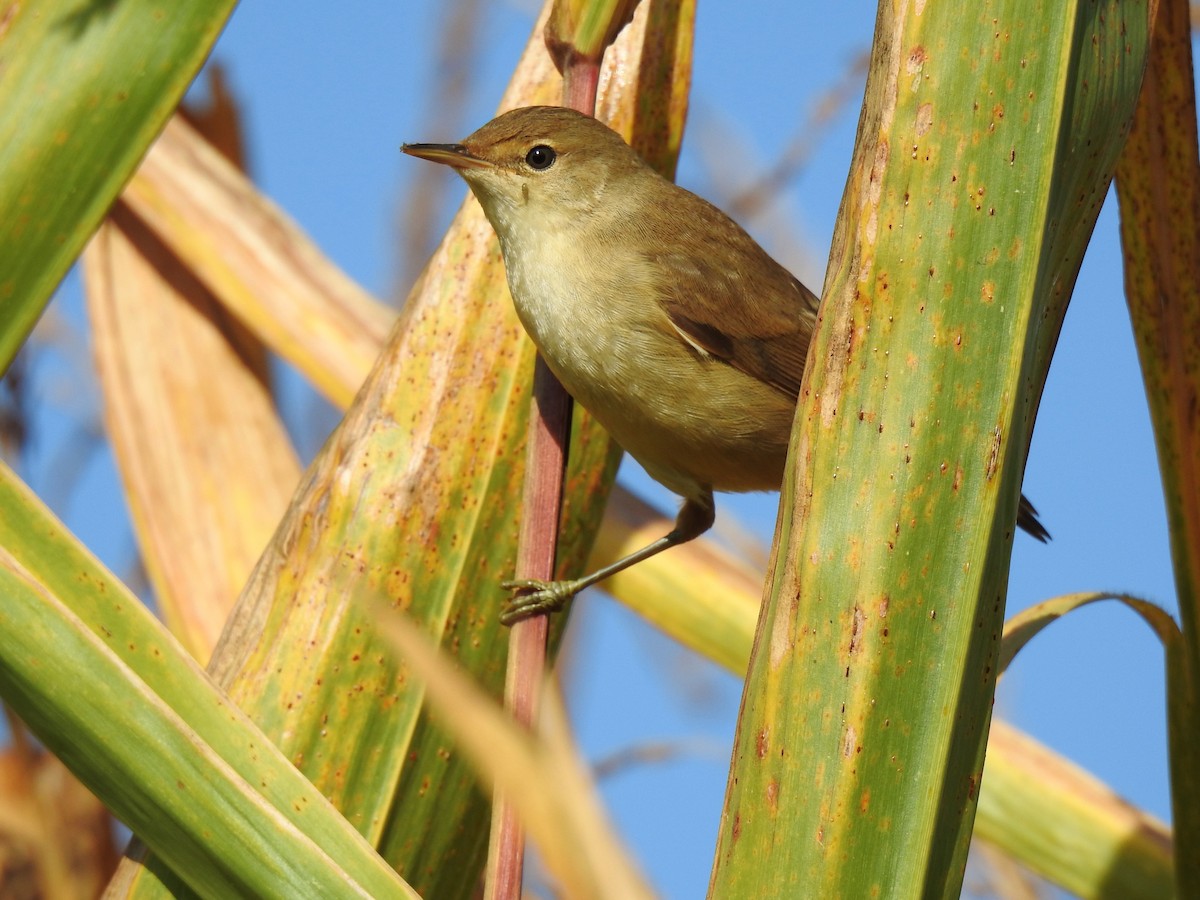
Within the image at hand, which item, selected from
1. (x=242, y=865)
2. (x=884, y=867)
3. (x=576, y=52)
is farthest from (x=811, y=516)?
(x=576, y=52)

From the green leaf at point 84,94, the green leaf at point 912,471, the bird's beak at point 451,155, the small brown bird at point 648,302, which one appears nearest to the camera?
the green leaf at point 912,471

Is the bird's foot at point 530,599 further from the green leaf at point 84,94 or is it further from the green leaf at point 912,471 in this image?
the green leaf at point 84,94

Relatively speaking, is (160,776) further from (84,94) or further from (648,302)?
(648,302)

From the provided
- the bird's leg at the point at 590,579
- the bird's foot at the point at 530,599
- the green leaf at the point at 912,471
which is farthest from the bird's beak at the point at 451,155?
the green leaf at the point at 912,471

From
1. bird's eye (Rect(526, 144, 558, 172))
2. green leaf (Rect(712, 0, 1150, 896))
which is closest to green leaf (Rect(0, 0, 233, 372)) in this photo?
green leaf (Rect(712, 0, 1150, 896))

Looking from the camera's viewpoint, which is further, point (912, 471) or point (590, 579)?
point (590, 579)

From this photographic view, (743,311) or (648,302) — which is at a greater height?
(743,311)

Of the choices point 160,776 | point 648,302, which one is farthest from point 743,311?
point 160,776
